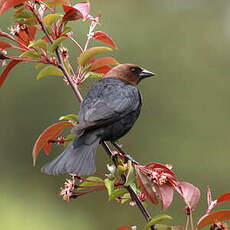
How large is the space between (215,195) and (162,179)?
8.57 metres

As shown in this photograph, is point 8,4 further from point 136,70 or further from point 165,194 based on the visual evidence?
point 136,70

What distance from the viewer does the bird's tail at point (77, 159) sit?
2352mm

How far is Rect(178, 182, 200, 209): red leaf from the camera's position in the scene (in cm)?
207

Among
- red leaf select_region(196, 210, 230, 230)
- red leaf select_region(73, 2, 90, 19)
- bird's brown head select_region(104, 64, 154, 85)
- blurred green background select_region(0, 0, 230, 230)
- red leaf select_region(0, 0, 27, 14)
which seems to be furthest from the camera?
blurred green background select_region(0, 0, 230, 230)

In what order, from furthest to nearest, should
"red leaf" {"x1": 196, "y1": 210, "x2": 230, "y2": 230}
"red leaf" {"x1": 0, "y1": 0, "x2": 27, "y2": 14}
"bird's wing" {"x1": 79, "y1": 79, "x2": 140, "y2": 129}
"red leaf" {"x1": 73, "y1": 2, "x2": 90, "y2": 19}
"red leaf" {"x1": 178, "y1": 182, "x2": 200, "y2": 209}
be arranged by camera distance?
"bird's wing" {"x1": 79, "y1": 79, "x2": 140, "y2": 129}, "red leaf" {"x1": 73, "y1": 2, "x2": 90, "y2": 19}, "red leaf" {"x1": 0, "y1": 0, "x2": 27, "y2": 14}, "red leaf" {"x1": 178, "y1": 182, "x2": 200, "y2": 209}, "red leaf" {"x1": 196, "y1": 210, "x2": 230, "y2": 230}

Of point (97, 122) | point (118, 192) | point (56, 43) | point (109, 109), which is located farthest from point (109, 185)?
point (109, 109)

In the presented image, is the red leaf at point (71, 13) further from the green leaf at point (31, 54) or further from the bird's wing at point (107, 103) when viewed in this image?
the bird's wing at point (107, 103)

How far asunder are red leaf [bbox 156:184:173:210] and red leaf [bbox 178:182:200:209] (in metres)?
0.04

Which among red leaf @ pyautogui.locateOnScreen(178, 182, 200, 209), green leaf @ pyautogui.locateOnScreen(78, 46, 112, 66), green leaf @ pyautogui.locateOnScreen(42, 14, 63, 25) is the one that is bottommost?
red leaf @ pyautogui.locateOnScreen(178, 182, 200, 209)

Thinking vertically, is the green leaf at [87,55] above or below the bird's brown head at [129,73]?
above

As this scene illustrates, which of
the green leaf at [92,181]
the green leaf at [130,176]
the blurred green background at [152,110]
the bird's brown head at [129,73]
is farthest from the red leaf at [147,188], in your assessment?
the blurred green background at [152,110]

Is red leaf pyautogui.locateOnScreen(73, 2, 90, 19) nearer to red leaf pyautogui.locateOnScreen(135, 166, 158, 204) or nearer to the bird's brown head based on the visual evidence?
red leaf pyautogui.locateOnScreen(135, 166, 158, 204)

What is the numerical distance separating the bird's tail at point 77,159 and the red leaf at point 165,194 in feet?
0.92

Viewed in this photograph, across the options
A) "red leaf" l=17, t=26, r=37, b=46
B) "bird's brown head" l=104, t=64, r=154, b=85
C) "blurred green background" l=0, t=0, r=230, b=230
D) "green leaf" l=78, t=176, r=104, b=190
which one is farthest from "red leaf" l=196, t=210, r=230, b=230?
"blurred green background" l=0, t=0, r=230, b=230
